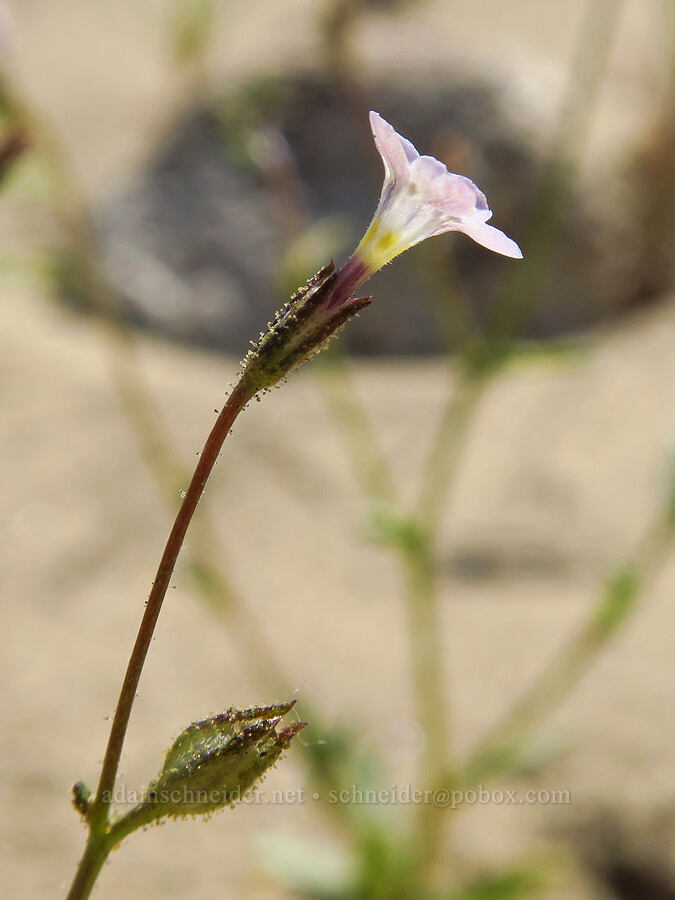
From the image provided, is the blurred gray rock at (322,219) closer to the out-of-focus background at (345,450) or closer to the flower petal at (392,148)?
the out-of-focus background at (345,450)

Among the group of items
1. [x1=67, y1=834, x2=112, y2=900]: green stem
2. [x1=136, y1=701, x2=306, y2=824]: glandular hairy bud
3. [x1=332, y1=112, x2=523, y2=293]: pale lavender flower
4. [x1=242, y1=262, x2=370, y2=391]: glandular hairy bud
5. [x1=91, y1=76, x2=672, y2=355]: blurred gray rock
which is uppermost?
[x1=91, y1=76, x2=672, y2=355]: blurred gray rock

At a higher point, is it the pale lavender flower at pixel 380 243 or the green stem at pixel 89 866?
the pale lavender flower at pixel 380 243

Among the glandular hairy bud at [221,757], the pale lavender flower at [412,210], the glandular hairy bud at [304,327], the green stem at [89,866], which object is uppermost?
the pale lavender flower at [412,210]

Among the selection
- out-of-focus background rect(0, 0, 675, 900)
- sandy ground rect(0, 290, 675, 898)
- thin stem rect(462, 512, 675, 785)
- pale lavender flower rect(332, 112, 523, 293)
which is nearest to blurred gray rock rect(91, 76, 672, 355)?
out-of-focus background rect(0, 0, 675, 900)

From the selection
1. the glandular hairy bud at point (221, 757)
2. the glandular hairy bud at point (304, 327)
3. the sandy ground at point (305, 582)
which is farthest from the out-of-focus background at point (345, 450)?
the glandular hairy bud at point (221, 757)

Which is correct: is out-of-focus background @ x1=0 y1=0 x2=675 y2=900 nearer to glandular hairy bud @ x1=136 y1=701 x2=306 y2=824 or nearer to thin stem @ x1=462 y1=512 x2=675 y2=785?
thin stem @ x1=462 y1=512 x2=675 y2=785
